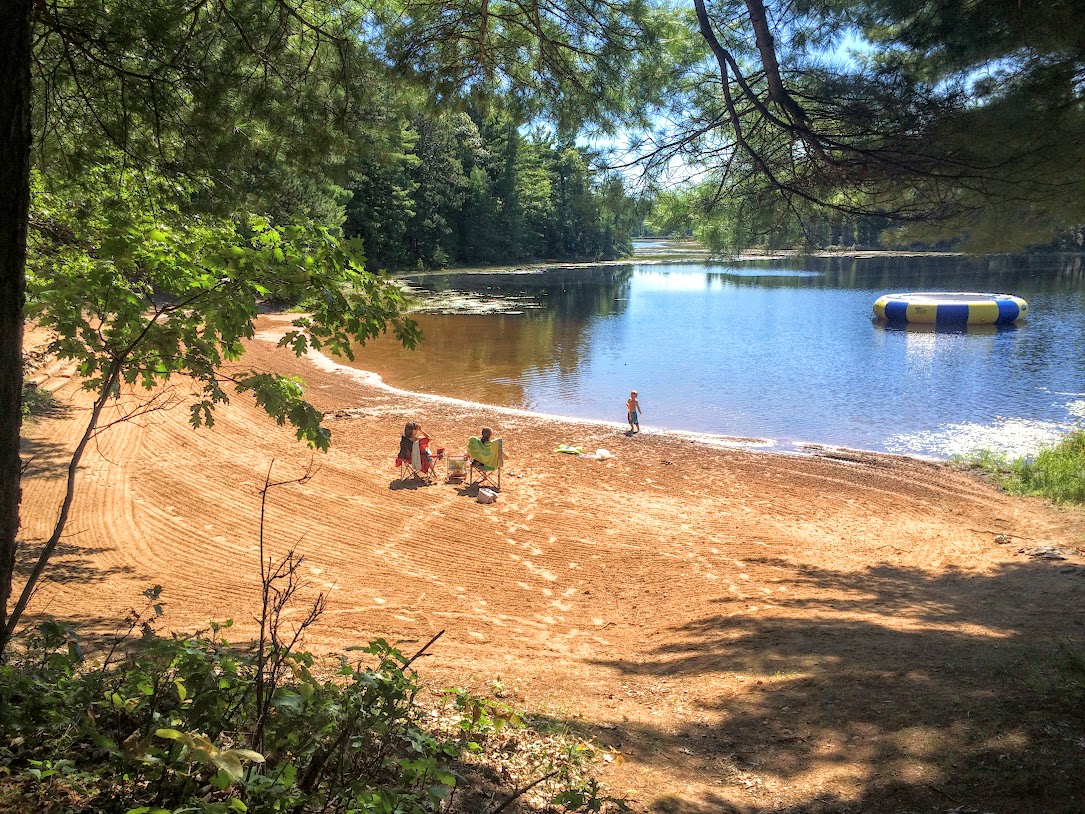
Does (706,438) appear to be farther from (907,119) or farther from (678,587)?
(907,119)

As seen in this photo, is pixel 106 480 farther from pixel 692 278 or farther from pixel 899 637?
pixel 692 278

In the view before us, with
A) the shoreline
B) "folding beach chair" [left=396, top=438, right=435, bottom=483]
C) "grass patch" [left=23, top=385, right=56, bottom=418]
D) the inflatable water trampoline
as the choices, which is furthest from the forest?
the inflatable water trampoline

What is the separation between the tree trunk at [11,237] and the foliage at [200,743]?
1.07 feet

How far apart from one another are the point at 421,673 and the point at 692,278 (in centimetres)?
5663

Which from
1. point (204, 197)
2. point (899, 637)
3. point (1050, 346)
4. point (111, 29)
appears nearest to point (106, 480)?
point (204, 197)

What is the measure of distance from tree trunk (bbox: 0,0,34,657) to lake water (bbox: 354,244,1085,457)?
14.0m

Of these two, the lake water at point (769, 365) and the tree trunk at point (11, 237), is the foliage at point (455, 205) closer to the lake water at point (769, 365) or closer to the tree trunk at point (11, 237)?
the lake water at point (769, 365)

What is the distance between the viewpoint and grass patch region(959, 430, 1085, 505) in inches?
433

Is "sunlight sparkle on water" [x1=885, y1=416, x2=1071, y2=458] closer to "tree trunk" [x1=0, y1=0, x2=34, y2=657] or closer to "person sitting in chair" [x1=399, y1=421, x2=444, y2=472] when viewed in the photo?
"person sitting in chair" [x1=399, y1=421, x2=444, y2=472]

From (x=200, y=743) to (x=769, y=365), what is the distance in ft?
74.2

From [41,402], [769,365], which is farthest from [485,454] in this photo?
[769,365]

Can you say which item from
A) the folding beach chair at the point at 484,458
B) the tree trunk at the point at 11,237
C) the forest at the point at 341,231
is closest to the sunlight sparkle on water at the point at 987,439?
the forest at the point at 341,231

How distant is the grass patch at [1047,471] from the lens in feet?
36.1

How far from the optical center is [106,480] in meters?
9.25
